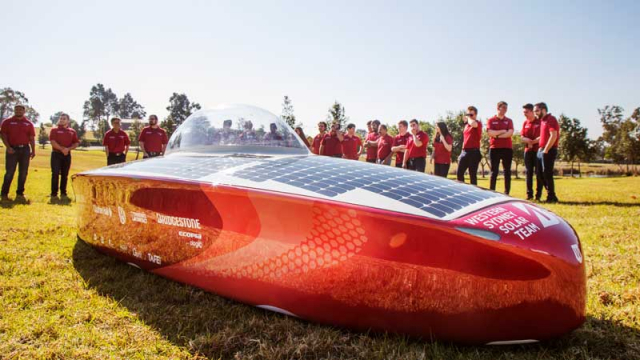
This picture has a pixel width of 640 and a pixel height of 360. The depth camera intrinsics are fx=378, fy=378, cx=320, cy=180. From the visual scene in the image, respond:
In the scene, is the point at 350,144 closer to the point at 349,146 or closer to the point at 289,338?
the point at 349,146

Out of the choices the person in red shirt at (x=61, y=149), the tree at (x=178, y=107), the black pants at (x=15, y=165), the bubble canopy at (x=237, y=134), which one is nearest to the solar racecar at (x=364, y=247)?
the bubble canopy at (x=237, y=134)

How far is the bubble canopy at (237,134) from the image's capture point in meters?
3.58

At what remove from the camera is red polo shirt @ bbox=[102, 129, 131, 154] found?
29.5ft

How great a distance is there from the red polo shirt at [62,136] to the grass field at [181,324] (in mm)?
5970

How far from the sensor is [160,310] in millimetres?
2410

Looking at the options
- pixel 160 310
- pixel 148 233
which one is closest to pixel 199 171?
pixel 148 233

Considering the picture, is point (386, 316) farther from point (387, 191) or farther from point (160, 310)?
point (160, 310)

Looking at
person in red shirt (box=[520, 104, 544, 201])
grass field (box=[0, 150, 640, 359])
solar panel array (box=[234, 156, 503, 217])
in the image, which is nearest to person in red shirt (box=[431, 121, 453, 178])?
person in red shirt (box=[520, 104, 544, 201])

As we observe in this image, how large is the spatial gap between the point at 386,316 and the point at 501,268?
603 millimetres

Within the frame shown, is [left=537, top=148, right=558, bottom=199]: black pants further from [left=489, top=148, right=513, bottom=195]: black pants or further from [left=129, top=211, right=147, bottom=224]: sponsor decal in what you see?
[left=129, top=211, right=147, bottom=224]: sponsor decal

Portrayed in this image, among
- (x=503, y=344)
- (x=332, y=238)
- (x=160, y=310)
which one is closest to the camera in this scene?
(x=503, y=344)

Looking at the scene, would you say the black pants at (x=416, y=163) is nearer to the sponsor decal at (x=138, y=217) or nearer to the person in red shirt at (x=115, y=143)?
→ the sponsor decal at (x=138, y=217)

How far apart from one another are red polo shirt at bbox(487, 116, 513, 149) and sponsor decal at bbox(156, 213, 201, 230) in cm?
698

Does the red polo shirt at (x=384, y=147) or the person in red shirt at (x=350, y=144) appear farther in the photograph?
the person in red shirt at (x=350, y=144)
